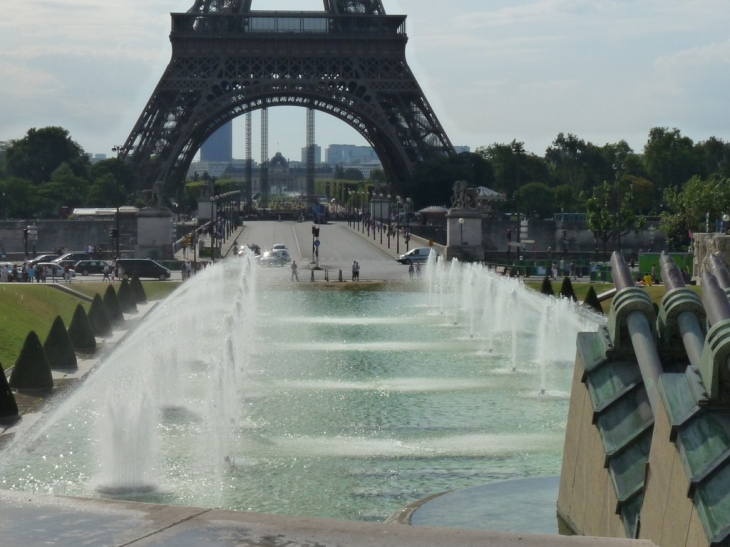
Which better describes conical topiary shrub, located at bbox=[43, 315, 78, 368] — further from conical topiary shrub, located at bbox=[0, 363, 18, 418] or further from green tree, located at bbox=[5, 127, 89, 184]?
green tree, located at bbox=[5, 127, 89, 184]

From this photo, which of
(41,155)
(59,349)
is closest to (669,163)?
(41,155)

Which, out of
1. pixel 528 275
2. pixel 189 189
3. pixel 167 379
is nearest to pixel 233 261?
pixel 528 275

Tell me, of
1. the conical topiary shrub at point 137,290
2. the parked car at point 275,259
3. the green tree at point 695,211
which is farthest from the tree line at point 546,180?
the conical topiary shrub at point 137,290

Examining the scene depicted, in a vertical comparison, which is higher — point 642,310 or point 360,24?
point 360,24

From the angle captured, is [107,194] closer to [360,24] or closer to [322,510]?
[360,24]

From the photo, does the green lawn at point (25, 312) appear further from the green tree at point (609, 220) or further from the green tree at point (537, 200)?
the green tree at point (537, 200)

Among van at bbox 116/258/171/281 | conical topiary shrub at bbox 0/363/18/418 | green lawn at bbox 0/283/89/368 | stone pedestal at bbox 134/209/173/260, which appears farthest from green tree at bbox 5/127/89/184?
conical topiary shrub at bbox 0/363/18/418

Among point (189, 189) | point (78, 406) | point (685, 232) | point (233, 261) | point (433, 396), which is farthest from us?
point (189, 189)
